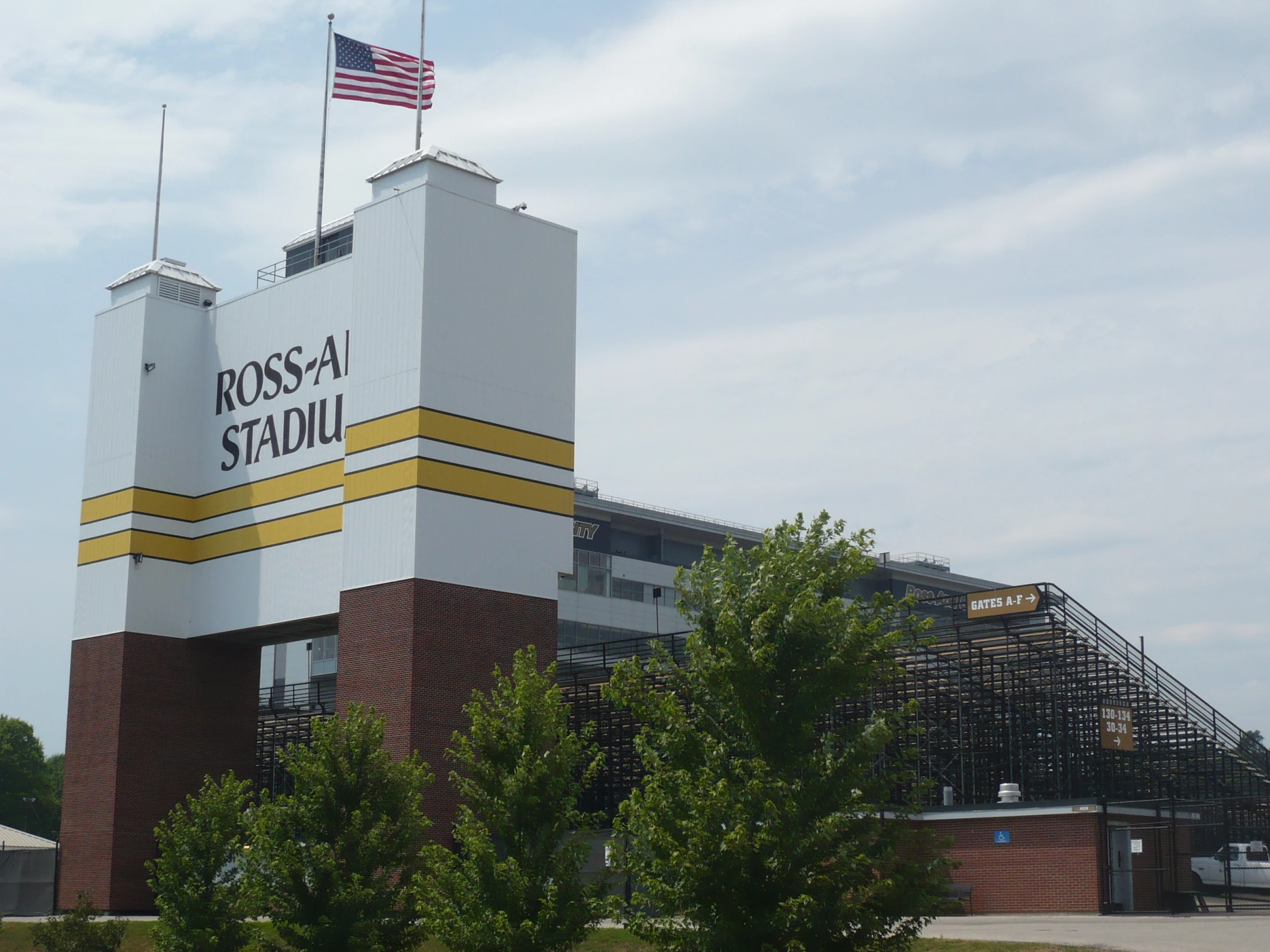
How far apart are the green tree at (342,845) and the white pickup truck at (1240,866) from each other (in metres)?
25.4

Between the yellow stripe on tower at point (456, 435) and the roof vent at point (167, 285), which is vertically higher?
the roof vent at point (167, 285)

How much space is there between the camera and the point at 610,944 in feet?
103

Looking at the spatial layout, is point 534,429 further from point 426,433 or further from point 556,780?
point 556,780

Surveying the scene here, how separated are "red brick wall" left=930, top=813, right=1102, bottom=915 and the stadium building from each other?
0.07m

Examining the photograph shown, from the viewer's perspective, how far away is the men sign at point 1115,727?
135ft

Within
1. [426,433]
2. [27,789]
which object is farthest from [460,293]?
[27,789]

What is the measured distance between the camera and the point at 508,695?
91.5 feet

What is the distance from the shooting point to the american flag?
44.0 meters

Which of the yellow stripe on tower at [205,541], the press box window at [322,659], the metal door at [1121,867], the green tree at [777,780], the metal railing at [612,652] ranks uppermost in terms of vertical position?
the yellow stripe on tower at [205,541]

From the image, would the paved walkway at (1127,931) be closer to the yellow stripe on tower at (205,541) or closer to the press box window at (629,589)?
the yellow stripe on tower at (205,541)

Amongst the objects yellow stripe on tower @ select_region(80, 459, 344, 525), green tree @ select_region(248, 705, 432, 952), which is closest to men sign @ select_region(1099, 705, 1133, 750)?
green tree @ select_region(248, 705, 432, 952)

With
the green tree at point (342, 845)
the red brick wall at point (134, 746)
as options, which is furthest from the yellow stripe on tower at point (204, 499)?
the green tree at point (342, 845)

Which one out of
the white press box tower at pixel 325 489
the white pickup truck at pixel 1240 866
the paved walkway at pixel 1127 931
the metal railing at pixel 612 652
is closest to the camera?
the paved walkway at pixel 1127 931

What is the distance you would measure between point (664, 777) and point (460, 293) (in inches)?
911
